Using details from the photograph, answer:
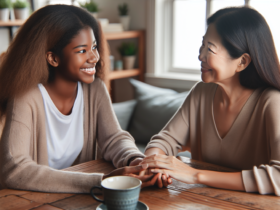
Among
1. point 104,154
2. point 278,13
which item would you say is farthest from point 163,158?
point 278,13

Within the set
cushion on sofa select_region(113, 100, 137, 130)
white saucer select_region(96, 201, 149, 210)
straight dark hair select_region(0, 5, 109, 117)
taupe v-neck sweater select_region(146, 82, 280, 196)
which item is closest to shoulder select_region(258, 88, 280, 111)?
taupe v-neck sweater select_region(146, 82, 280, 196)

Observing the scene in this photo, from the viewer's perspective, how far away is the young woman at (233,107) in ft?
4.25

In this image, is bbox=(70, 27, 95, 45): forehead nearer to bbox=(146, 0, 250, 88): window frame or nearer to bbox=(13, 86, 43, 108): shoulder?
bbox=(13, 86, 43, 108): shoulder

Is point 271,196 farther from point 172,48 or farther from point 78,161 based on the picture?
point 172,48

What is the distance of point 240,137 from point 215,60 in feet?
1.18

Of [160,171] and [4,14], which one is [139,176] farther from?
[4,14]

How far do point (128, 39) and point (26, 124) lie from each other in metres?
2.49

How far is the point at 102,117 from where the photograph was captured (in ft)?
5.55

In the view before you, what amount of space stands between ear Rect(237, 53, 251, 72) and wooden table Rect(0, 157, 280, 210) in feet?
1.82

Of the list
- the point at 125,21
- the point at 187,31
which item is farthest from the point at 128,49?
the point at 187,31

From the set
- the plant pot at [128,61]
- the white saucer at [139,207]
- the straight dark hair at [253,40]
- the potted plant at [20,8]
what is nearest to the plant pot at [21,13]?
the potted plant at [20,8]

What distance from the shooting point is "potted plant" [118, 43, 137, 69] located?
352cm

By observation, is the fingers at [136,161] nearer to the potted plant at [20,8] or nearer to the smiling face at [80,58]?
the smiling face at [80,58]

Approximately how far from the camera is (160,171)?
48.8 inches
